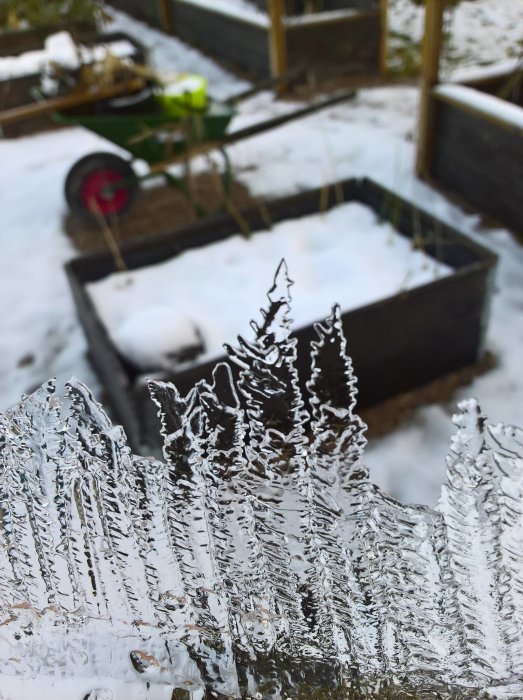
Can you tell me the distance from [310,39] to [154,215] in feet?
8.20

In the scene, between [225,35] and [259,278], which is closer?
[259,278]

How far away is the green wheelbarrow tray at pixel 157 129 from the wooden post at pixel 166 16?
4.42 m

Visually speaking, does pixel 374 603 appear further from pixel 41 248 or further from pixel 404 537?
pixel 41 248

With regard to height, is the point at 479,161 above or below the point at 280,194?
above

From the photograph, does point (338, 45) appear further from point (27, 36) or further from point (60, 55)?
point (27, 36)

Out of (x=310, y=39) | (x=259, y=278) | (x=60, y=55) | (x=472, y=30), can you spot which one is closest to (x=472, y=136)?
(x=259, y=278)

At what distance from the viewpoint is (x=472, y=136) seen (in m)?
3.42

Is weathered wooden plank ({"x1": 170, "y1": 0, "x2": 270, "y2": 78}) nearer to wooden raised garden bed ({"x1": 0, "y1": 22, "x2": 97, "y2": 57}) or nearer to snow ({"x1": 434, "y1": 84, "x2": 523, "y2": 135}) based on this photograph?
wooden raised garden bed ({"x1": 0, "y1": 22, "x2": 97, "y2": 57})

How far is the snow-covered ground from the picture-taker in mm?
2168

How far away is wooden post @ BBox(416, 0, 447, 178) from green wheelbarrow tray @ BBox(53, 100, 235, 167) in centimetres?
104

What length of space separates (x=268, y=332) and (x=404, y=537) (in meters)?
0.25

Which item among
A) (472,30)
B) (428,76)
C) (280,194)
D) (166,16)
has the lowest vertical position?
(280,194)

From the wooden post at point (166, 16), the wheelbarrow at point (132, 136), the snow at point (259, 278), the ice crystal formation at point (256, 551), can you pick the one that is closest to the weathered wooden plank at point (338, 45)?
the wheelbarrow at point (132, 136)

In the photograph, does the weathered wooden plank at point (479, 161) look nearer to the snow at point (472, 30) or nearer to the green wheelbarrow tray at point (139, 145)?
the green wheelbarrow tray at point (139, 145)
